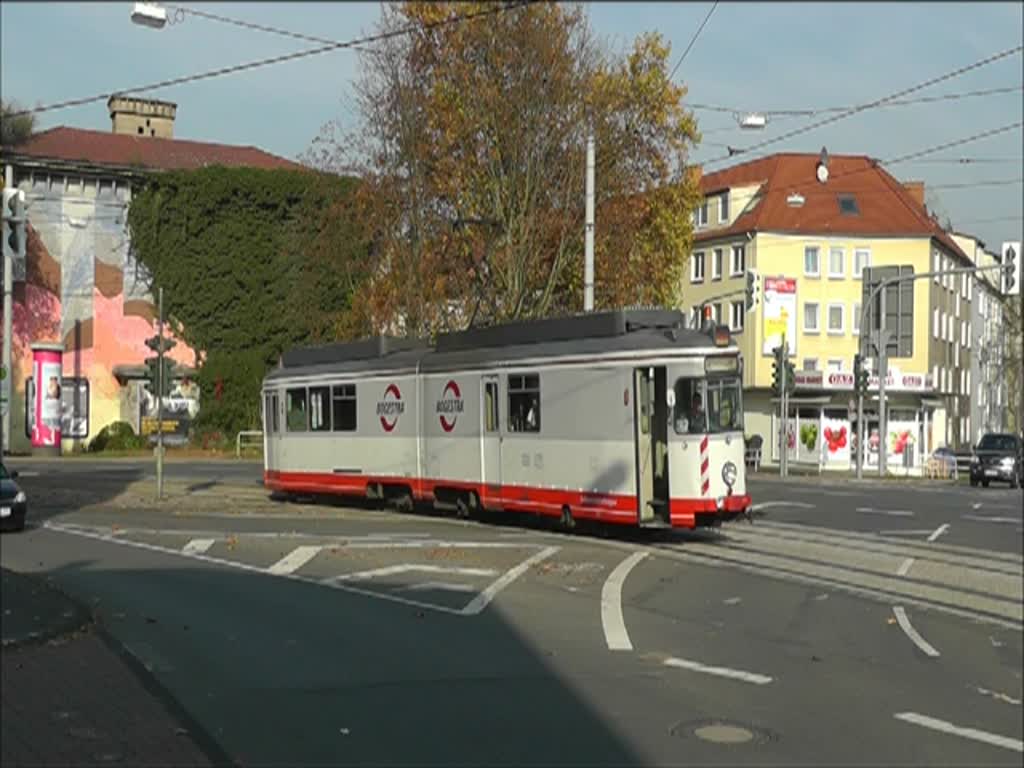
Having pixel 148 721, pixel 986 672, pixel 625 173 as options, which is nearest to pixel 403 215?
pixel 625 173

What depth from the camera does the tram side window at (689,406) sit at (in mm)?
19281

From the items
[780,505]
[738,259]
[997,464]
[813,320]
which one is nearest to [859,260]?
[813,320]

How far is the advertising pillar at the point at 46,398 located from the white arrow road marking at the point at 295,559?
3106 cm

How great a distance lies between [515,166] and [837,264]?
116ft

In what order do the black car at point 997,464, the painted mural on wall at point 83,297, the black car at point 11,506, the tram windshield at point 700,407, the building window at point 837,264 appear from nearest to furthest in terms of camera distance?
the tram windshield at point 700,407 → the black car at point 11,506 → the black car at point 997,464 → the painted mural on wall at point 83,297 → the building window at point 837,264

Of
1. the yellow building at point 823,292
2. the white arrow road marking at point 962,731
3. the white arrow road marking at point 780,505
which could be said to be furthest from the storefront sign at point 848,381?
the white arrow road marking at point 962,731

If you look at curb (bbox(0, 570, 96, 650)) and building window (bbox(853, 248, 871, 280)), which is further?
building window (bbox(853, 248, 871, 280))

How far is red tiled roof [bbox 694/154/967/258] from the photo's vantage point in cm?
6300

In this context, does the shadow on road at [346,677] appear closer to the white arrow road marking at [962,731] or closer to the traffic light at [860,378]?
the white arrow road marking at [962,731]

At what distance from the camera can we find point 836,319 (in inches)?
2506

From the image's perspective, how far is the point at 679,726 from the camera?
8.98 m

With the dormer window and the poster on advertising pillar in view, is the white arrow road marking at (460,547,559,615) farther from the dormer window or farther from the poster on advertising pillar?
the dormer window

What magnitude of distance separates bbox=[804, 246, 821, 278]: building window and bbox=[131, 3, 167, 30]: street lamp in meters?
49.3

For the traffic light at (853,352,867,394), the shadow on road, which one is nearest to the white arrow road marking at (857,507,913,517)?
the traffic light at (853,352,867,394)
